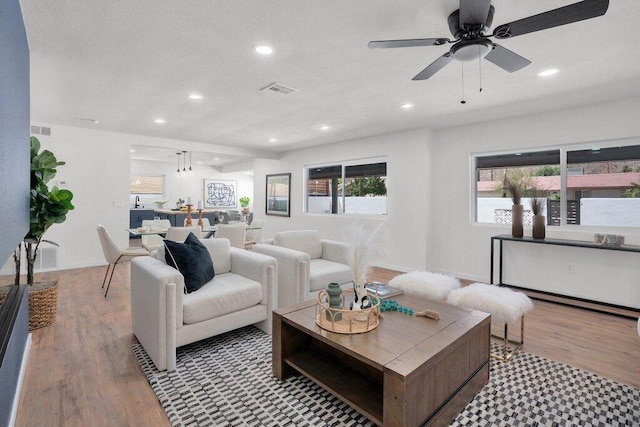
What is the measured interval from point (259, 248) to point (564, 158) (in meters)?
3.98

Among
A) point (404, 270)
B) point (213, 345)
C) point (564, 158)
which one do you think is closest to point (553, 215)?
point (564, 158)

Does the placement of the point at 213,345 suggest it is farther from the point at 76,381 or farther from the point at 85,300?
the point at 85,300

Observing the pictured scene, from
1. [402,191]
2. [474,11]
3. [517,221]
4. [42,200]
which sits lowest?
[517,221]

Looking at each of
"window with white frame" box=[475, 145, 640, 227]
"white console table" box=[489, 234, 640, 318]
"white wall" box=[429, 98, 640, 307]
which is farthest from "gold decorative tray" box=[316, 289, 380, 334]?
"window with white frame" box=[475, 145, 640, 227]

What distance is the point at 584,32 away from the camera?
225 centimetres

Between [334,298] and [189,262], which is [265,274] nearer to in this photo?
[189,262]

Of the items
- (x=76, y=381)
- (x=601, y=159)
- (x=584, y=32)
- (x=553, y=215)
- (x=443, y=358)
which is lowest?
(x=76, y=381)

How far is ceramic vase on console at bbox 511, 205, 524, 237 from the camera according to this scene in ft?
13.7

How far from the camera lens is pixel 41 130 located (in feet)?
16.6

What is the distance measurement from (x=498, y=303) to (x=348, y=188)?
4.49 meters

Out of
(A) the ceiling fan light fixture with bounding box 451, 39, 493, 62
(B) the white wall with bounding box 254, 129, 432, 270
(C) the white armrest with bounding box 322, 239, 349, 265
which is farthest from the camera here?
(B) the white wall with bounding box 254, 129, 432, 270

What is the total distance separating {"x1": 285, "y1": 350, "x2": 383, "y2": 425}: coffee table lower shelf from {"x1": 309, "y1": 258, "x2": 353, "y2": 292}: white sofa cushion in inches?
44.0

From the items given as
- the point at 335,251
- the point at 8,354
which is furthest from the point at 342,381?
the point at 335,251

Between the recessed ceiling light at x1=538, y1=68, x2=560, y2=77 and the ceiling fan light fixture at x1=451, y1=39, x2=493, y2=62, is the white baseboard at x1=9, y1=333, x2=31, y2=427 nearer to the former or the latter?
the ceiling fan light fixture at x1=451, y1=39, x2=493, y2=62
